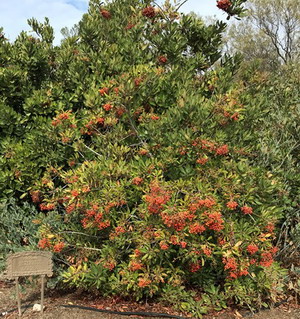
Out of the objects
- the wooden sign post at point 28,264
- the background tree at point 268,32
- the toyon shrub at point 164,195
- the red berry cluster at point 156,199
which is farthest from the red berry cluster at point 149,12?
the background tree at point 268,32

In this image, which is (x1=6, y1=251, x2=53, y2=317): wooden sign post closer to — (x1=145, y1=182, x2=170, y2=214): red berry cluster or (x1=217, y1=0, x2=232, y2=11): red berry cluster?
(x1=145, y1=182, x2=170, y2=214): red berry cluster

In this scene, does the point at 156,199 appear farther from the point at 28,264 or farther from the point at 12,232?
the point at 12,232

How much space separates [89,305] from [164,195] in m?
1.59

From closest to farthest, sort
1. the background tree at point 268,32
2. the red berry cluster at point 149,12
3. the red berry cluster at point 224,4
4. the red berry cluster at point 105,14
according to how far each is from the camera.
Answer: the red berry cluster at point 224,4 < the red berry cluster at point 149,12 < the red berry cluster at point 105,14 < the background tree at point 268,32

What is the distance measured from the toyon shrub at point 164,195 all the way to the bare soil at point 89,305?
0.48 feet

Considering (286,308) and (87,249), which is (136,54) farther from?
(286,308)

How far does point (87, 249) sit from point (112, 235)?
483 millimetres

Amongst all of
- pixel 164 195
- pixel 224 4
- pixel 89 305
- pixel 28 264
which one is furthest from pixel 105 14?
pixel 89 305

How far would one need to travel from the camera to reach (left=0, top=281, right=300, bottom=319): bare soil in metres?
3.77

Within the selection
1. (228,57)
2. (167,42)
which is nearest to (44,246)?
(167,42)

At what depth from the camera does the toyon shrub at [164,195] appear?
3549 millimetres

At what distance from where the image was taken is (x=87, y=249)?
4.05 meters

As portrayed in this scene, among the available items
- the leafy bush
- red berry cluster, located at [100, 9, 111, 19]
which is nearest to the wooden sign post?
the leafy bush

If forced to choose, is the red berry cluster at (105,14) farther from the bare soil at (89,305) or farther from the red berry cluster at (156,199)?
the bare soil at (89,305)
